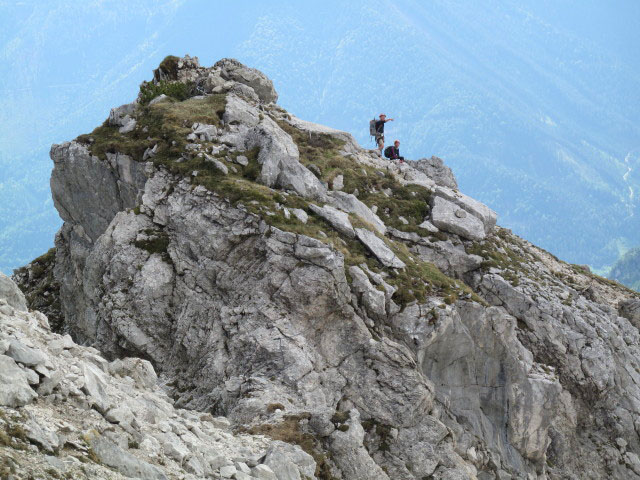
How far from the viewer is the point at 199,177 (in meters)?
34.4

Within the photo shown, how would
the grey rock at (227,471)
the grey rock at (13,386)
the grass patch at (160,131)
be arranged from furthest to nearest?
the grass patch at (160,131)
the grey rock at (227,471)
the grey rock at (13,386)

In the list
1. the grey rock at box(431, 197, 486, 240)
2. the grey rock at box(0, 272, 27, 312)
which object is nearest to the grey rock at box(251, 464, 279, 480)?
the grey rock at box(0, 272, 27, 312)

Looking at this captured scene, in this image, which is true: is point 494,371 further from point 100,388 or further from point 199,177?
point 100,388

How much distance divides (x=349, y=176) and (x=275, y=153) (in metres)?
8.92

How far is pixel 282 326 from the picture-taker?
2841cm

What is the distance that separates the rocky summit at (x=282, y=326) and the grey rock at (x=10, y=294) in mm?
73

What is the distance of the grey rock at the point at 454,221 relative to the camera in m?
44.2

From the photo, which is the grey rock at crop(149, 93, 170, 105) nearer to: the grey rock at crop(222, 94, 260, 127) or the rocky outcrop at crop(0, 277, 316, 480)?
the grey rock at crop(222, 94, 260, 127)

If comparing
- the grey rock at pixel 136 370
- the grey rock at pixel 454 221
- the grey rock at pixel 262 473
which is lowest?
the grey rock at pixel 262 473

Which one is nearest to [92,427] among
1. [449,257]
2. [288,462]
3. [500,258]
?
[288,462]

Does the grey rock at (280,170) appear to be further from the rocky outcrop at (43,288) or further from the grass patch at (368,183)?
the rocky outcrop at (43,288)

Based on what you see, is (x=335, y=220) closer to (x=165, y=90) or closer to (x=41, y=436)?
(x=165, y=90)

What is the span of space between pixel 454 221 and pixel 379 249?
40.6 feet

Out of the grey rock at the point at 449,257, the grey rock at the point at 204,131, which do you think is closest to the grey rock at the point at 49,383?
the grey rock at the point at 204,131
